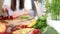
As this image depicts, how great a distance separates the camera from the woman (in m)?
1.63

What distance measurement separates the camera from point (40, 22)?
1.52 metres

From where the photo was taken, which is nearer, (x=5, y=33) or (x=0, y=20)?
(x=5, y=33)

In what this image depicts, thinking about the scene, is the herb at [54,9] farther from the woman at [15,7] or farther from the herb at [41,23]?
the woman at [15,7]

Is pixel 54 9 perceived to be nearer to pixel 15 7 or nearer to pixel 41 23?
pixel 41 23

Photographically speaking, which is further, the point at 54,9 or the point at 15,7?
the point at 15,7

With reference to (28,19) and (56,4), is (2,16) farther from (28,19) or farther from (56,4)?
(56,4)

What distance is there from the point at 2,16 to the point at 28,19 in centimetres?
24

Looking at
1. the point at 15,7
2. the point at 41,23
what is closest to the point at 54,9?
the point at 41,23

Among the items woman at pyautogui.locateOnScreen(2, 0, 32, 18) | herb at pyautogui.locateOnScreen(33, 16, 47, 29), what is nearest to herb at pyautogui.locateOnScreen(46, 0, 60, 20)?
herb at pyautogui.locateOnScreen(33, 16, 47, 29)

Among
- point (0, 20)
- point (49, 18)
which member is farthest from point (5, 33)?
point (49, 18)

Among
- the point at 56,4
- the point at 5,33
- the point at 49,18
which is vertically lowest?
the point at 5,33

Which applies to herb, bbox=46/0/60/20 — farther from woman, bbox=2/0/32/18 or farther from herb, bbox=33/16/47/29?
woman, bbox=2/0/32/18

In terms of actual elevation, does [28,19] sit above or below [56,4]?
below

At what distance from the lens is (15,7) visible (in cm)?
164
